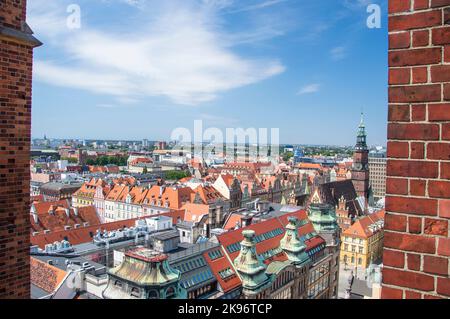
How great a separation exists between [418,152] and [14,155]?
4200 millimetres

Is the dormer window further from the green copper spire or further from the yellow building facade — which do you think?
the green copper spire

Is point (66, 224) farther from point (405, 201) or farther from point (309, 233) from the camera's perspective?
point (405, 201)

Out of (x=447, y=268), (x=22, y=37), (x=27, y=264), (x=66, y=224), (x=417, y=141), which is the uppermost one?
(x=22, y=37)

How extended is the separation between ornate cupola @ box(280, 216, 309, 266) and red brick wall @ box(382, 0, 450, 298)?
2196 centimetres

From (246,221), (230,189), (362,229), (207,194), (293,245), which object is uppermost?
(230,189)

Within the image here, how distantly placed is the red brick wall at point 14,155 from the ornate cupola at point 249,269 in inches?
584

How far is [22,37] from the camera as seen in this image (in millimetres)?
4348

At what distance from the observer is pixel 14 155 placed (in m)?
4.28

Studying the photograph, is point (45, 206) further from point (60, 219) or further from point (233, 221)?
point (233, 221)

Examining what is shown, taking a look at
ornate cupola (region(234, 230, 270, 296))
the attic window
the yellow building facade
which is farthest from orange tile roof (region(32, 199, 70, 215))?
the yellow building facade

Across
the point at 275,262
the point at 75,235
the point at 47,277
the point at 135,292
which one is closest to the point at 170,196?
the point at 75,235
